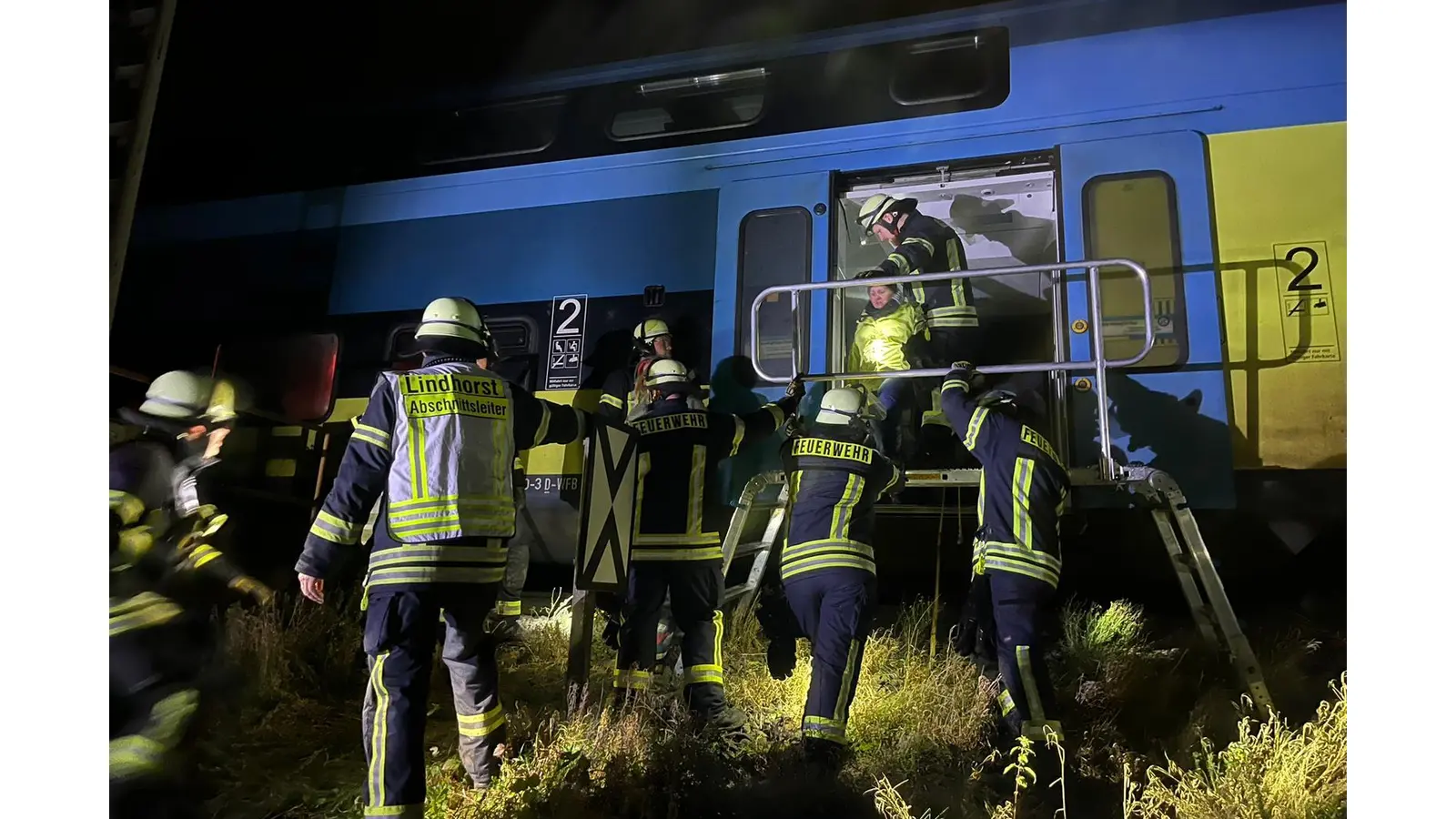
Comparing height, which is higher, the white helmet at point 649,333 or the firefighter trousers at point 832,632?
the white helmet at point 649,333

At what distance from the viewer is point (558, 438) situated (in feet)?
7.70

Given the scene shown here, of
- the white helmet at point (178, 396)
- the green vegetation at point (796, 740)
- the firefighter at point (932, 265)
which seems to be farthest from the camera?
the white helmet at point (178, 396)

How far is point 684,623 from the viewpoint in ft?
7.39

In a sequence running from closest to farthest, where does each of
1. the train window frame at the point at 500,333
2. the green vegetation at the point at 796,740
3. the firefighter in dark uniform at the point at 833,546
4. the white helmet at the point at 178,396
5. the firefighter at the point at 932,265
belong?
the green vegetation at the point at 796,740 → the firefighter in dark uniform at the point at 833,546 → the firefighter at the point at 932,265 → the train window frame at the point at 500,333 → the white helmet at the point at 178,396

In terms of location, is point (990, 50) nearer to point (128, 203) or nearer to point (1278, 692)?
point (1278, 692)

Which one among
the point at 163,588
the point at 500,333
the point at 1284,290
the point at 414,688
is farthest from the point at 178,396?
the point at 1284,290

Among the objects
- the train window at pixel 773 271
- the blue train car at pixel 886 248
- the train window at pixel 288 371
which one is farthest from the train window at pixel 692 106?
the train window at pixel 288 371

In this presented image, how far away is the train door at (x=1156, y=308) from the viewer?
205 centimetres

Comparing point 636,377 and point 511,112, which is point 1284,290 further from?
point 511,112

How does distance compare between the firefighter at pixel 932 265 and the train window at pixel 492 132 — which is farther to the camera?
the train window at pixel 492 132

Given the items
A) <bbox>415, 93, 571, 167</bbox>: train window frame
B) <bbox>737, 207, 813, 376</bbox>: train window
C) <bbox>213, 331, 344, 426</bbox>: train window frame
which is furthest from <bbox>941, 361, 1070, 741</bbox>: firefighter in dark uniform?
<bbox>213, 331, 344, 426</bbox>: train window frame

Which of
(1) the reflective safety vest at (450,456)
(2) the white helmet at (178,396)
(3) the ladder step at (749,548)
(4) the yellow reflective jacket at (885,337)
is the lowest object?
(3) the ladder step at (749,548)

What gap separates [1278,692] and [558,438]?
1.69m

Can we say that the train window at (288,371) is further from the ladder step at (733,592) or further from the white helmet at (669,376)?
the ladder step at (733,592)
